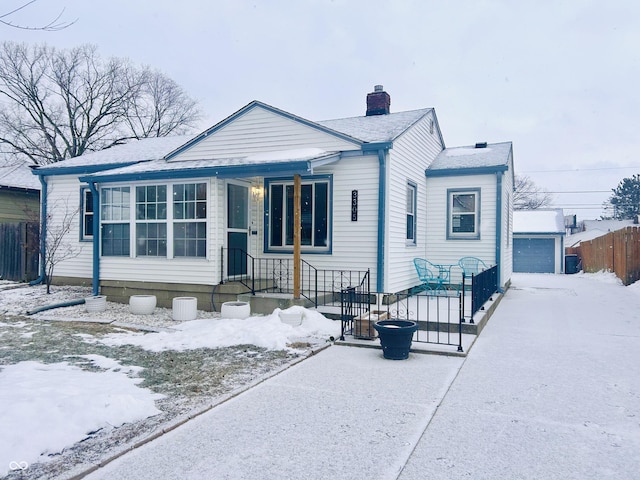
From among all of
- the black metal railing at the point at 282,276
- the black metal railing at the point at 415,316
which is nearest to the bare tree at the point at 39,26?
the black metal railing at the point at 415,316

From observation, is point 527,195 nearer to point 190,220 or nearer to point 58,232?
point 190,220

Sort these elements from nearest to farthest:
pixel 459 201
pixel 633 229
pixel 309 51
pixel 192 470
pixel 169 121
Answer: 1. pixel 192 470
2. pixel 459 201
3. pixel 633 229
4. pixel 309 51
5. pixel 169 121

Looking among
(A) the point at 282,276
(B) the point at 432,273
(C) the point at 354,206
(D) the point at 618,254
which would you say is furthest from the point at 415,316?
(D) the point at 618,254

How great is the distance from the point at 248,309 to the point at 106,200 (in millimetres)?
4567

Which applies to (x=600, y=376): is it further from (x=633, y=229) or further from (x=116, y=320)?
(x=633, y=229)

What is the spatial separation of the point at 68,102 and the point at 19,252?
19826 millimetres

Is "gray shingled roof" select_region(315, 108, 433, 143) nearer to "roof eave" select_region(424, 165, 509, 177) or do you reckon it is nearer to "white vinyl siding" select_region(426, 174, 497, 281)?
"roof eave" select_region(424, 165, 509, 177)

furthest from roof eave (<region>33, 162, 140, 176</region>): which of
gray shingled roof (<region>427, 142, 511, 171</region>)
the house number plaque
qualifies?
gray shingled roof (<region>427, 142, 511, 171</region>)

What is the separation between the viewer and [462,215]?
39.0 ft

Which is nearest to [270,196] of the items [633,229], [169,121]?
[633,229]

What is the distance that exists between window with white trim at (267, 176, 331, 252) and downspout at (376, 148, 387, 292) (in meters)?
1.13

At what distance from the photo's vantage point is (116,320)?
842 centimetres

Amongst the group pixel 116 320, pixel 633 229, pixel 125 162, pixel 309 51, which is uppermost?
pixel 309 51

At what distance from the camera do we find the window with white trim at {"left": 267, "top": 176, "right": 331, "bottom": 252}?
960 cm
